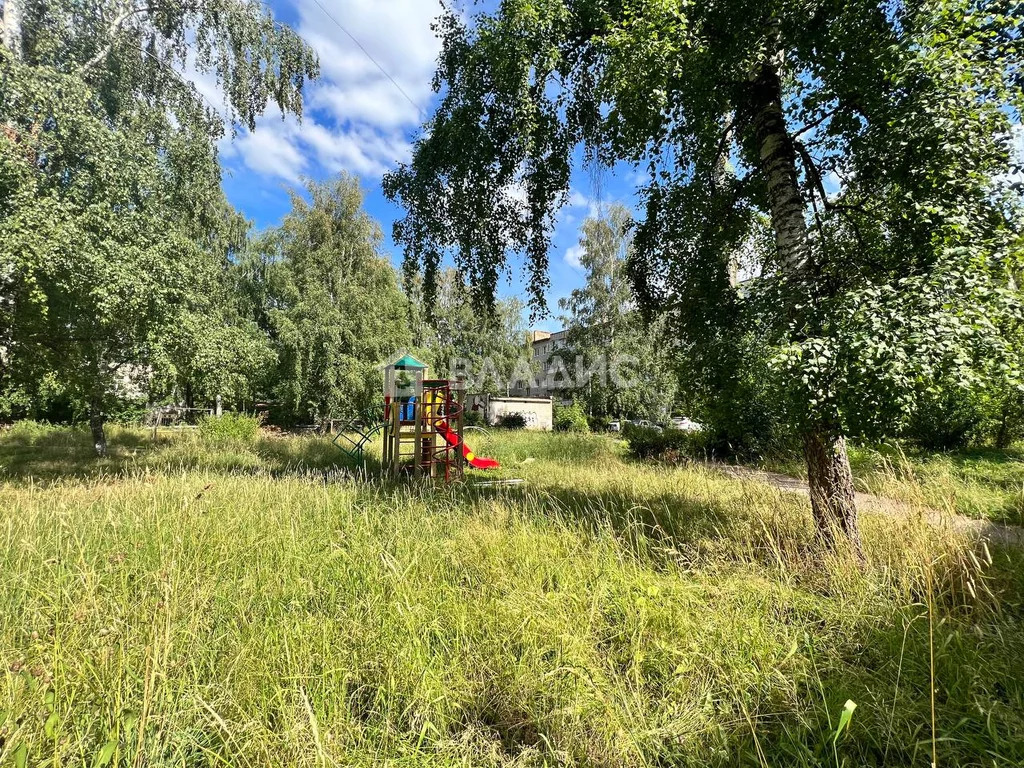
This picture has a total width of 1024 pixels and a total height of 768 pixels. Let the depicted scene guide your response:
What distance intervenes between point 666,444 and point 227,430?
46.1 ft

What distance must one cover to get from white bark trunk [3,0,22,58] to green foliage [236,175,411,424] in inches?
397

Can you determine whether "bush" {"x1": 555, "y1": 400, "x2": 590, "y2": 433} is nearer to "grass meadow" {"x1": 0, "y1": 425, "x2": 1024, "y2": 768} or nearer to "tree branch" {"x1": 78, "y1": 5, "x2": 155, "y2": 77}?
"grass meadow" {"x1": 0, "y1": 425, "x2": 1024, "y2": 768}

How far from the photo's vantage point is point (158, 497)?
4645 mm

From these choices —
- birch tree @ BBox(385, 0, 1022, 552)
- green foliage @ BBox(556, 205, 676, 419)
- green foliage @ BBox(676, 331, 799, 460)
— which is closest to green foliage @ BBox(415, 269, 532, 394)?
green foliage @ BBox(556, 205, 676, 419)

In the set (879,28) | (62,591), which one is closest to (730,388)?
(879,28)

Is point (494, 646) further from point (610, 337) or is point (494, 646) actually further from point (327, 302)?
point (610, 337)

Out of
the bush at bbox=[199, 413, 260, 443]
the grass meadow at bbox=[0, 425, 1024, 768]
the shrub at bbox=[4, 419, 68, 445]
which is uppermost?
the grass meadow at bbox=[0, 425, 1024, 768]

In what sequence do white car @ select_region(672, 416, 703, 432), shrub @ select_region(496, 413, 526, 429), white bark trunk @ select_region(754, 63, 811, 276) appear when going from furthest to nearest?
shrub @ select_region(496, 413, 526, 429) → white car @ select_region(672, 416, 703, 432) → white bark trunk @ select_region(754, 63, 811, 276)

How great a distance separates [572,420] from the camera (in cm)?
2195

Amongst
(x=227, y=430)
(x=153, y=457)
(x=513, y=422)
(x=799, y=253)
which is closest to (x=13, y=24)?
(x=153, y=457)

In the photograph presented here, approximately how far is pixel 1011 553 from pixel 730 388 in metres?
2.60

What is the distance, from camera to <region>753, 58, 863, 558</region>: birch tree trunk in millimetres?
3418

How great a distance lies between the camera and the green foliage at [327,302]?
17234mm

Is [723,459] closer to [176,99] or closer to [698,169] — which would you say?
[698,169]
